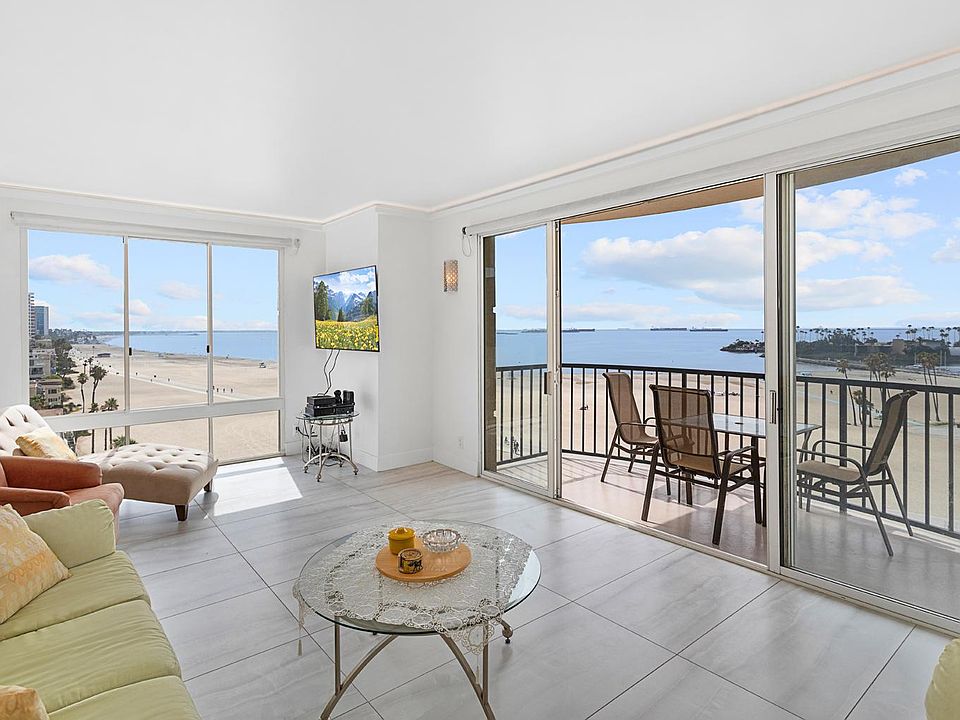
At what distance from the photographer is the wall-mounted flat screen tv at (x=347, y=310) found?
5.19 m

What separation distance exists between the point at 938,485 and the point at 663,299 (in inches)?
148

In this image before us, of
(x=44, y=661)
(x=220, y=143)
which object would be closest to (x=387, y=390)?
(x=220, y=143)

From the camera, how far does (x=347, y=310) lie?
5438 millimetres

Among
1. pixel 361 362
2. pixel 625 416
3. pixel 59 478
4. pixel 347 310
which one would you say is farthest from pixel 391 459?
pixel 59 478

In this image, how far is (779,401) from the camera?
309 cm

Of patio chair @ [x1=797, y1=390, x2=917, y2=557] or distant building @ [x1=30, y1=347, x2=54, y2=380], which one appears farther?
distant building @ [x1=30, y1=347, x2=54, y2=380]

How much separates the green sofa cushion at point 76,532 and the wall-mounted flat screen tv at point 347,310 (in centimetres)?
292

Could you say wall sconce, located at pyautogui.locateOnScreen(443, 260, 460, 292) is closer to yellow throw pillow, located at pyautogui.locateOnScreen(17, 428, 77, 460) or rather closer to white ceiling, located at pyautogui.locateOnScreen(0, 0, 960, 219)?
white ceiling, located at pyautogui.locateOnScreen(0, 0, 960, 219)

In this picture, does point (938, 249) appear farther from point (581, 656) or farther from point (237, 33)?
point (237, 33)

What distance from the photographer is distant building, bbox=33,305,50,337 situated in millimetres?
A: 4699

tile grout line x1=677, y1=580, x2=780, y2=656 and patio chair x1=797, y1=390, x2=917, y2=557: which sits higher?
patio chair x1=797, y1=390, x2=917, y2=557

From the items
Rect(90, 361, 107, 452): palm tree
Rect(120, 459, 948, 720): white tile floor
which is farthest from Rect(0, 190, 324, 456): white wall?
Rect(120, 459, 948, 720): white tile floor

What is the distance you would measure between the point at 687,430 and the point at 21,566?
3833 mm

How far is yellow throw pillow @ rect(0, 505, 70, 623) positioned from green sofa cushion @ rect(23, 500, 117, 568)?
0.08m
